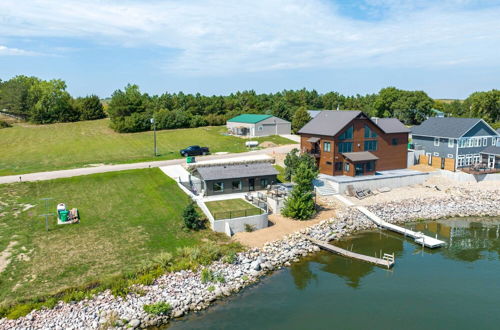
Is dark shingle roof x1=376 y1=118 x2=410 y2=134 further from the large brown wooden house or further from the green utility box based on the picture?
the green utility box

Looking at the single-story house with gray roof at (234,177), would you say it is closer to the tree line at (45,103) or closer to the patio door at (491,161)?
the patio door at (491,161)

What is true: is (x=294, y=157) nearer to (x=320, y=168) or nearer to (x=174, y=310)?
(x=320, y=168)

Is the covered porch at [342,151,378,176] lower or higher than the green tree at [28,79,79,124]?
lower

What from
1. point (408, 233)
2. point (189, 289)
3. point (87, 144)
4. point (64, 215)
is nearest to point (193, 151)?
point (87, 144)

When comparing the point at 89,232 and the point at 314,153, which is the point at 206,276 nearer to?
the point at 89,232

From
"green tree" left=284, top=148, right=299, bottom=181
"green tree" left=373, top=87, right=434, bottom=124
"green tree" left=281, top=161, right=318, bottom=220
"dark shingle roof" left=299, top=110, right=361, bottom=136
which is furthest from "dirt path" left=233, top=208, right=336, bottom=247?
"green tree" left=373, top=87, right=434, bottom=124

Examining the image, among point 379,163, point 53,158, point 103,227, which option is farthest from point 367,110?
point 103,227
